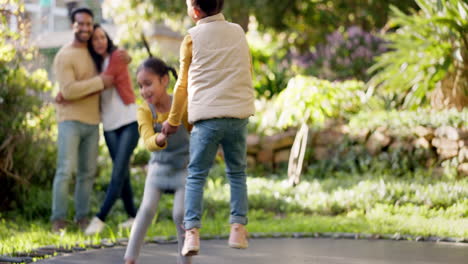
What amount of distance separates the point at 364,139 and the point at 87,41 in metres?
3.94

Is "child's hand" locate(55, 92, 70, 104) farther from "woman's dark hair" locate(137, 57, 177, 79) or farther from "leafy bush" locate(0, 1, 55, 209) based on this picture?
"woman's dark hair" locate(137, 57, 177, 79)

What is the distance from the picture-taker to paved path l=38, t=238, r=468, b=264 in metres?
4.32

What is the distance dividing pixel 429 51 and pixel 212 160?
5.65m

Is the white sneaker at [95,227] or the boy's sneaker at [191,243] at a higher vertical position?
the boy's sneaker at [191,243]

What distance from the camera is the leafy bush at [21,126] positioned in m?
6.43

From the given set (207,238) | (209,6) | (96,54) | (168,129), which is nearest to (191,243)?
(168,129)

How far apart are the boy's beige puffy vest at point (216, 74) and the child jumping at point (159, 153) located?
26 cm

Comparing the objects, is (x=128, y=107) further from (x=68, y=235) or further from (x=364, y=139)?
(x=364, y=139)

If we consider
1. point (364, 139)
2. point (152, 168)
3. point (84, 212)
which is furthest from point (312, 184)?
point (152, 168)

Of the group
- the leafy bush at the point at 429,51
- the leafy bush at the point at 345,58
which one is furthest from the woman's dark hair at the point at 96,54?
the leafy bush at the point at 345,58

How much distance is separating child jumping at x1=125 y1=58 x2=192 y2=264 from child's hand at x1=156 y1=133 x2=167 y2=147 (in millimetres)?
95

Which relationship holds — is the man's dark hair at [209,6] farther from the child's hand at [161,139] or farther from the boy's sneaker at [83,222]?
the boy's sneaker at [83,222]

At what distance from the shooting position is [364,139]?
841cm

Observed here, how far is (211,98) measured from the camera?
3.45 m
